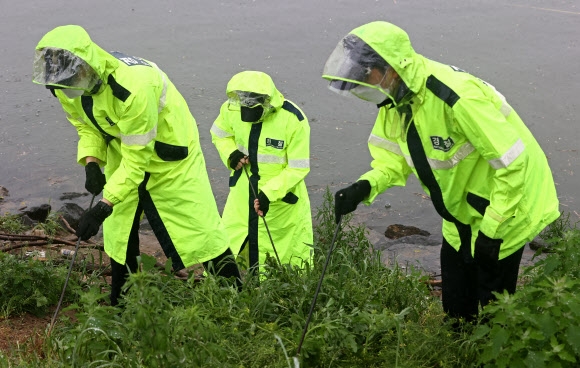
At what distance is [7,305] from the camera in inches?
185

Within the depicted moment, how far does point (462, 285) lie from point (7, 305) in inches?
101

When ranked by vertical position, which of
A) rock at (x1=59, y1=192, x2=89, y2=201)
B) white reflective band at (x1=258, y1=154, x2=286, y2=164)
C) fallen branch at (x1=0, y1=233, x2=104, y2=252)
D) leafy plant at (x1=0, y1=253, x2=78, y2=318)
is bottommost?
rock at (x1=59, y1=192, x2=89, y2=201)

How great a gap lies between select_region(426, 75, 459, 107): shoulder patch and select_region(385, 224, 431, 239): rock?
3452 millimetres

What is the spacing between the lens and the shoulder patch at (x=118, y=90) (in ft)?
14.0

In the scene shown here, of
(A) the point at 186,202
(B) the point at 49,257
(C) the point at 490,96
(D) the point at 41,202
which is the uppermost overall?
(C) the point at 490,96

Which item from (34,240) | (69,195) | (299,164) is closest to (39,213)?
(69,195)

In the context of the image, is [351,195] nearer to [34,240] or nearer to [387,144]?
[387,144]

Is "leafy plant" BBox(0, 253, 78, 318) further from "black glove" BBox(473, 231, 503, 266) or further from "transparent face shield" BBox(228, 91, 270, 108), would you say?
"black glove" BBox(473, 231, 503, 266)

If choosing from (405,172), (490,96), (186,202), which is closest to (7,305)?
(186,202)

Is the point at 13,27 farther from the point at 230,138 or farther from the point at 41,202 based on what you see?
the point at 230,138

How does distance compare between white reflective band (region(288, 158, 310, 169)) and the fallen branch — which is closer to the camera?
white reflective band (region(288, 158, 310, 169))

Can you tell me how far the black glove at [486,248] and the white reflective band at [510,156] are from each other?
1.17 ft

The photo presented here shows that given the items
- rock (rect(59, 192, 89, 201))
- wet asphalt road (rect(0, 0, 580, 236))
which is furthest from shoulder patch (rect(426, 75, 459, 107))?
rock (rect(59, 192, 89, 201))

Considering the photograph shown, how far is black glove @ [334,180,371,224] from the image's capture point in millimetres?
3982
